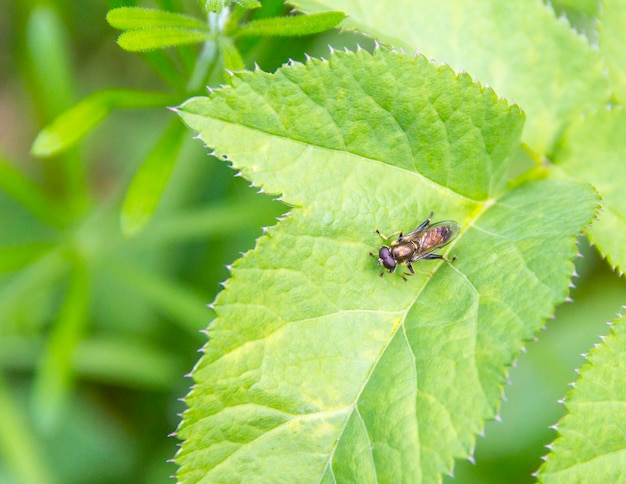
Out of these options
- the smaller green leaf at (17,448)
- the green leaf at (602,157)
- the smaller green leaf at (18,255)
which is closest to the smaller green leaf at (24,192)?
the smaller green leaf at (18,255)

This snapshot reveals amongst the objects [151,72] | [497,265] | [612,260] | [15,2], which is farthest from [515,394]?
[15,2]

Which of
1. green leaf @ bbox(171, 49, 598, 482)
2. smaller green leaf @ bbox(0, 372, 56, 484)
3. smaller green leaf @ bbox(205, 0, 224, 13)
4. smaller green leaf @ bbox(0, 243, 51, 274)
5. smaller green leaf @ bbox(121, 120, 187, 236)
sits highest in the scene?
smaller green leaf @ bbox(205, 0, 224, 13)

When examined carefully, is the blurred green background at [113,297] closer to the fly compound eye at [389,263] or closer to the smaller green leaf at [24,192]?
the smaller green leaf at [24,192]

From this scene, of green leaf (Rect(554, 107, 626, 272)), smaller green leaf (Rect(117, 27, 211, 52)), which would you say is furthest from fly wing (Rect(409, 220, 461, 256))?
smaller green leaf (Rect(117, 27, 211, 52))

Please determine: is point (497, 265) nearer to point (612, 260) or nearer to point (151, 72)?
point (612, 260)

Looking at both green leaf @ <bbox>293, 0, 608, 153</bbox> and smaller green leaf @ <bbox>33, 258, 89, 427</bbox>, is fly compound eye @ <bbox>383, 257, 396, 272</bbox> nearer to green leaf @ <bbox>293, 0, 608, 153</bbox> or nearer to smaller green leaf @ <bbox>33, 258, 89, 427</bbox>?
green leaf @ <bbox>293, 0, 608, 153</bbox>

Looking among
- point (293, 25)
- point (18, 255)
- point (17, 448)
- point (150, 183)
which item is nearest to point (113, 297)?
point (18, 255)
